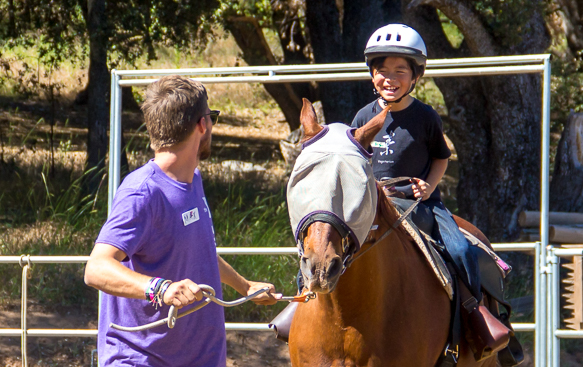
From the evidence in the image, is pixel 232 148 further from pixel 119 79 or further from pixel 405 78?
pixel 405 78

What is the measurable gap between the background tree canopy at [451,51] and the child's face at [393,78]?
474 cm

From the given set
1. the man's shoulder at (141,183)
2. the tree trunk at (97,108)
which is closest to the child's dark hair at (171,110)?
the man's shoulder at (141,183)

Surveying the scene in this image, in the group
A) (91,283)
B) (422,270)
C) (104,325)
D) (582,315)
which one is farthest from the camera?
(582,315)

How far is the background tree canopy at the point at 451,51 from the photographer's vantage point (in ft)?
26.5

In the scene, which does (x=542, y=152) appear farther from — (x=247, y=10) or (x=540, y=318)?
(x=247, y=10)

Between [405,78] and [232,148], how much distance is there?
10611 mm

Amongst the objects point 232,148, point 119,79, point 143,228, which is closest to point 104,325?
point 143,228

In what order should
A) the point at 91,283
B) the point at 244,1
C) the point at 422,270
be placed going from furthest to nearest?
the point at 244,1
the point at 422,270
the point at 91,283

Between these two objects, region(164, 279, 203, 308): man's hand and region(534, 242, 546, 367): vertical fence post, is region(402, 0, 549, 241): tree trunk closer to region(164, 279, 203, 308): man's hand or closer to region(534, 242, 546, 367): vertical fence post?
region(534, 242, 546, 367): vertical fence post

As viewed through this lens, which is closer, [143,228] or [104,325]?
[143,228]

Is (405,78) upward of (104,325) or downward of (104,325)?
upward

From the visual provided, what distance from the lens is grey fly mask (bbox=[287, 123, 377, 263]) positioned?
2295mm

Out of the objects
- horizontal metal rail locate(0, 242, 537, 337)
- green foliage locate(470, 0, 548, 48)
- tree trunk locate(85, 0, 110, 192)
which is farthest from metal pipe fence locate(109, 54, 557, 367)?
tree trunk locate(85, 0, 110, 192)

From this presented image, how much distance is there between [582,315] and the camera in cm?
428
